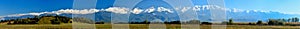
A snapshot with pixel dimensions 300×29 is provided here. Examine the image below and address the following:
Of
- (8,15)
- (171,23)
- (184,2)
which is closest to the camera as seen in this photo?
(184,2)

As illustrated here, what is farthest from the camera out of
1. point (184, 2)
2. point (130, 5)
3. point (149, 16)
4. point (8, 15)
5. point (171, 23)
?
point (8, 15)

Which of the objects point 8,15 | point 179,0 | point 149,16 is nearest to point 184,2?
point 179,0

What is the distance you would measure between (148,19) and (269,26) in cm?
270

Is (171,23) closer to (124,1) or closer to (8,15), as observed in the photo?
(124,1)

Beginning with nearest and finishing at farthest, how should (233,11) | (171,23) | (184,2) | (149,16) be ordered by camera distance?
(184,2) → (149,16) → (171,23) → (233,11)

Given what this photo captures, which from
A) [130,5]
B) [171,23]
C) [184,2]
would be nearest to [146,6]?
[171,23]

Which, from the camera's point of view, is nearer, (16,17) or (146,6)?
(146,6)

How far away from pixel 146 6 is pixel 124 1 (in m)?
1.29

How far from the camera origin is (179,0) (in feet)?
12.1

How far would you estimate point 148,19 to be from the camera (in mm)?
5117

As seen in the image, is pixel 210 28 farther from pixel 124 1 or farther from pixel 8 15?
pixel 8 15

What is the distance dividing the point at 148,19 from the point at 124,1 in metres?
1.46

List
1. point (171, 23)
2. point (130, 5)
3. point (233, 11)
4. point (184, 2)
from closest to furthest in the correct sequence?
point (184, 2), point (130, 5), point (171, 23), point (233, 11)

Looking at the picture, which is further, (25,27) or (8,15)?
(8,15)
